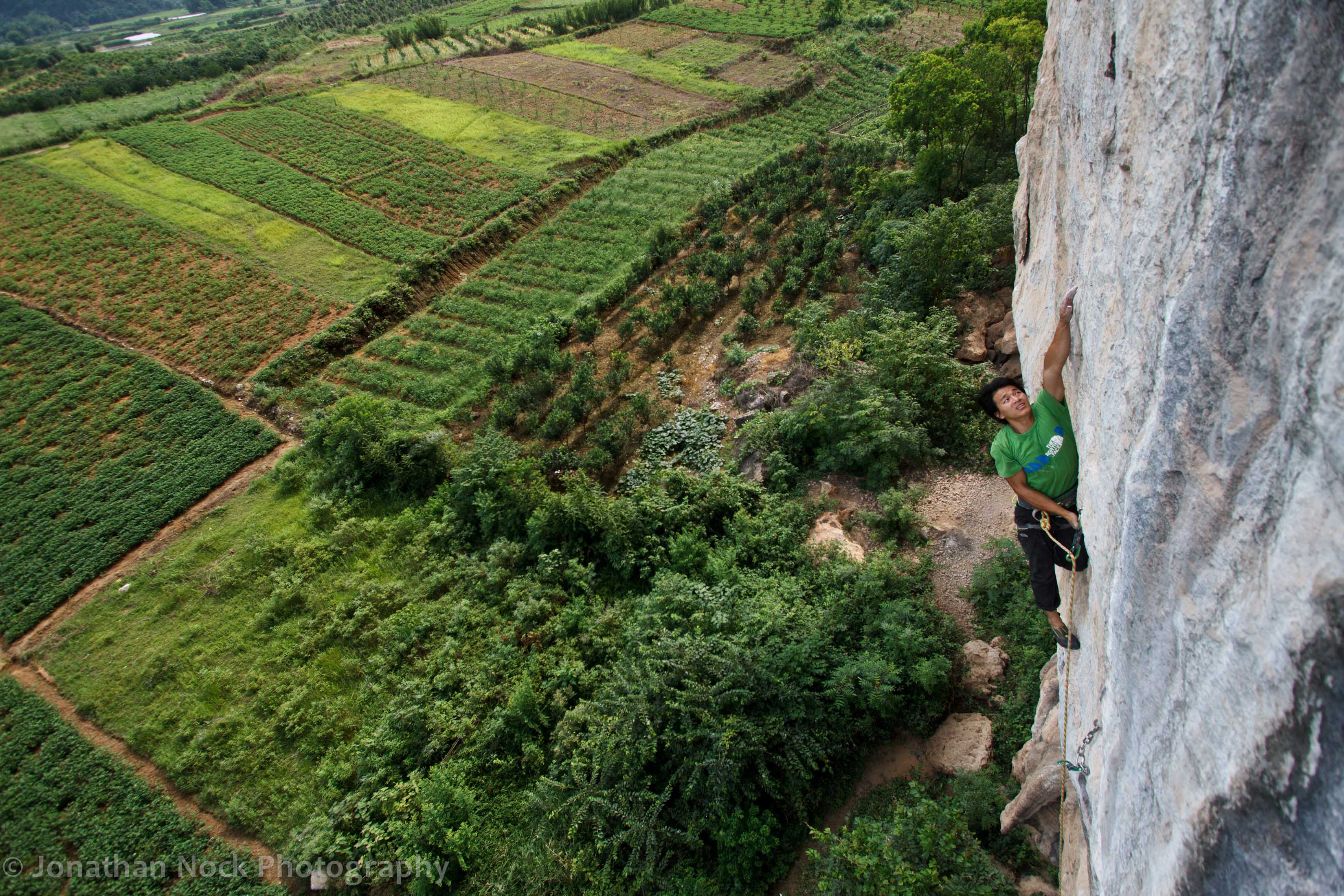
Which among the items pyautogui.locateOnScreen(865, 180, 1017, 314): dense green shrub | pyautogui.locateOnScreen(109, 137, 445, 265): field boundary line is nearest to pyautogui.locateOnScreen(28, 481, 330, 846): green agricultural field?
pyautogui.locateOnScreen(109, 137, 445, 265): field boundary line

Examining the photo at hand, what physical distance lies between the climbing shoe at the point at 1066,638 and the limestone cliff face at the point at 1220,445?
147 centimetres

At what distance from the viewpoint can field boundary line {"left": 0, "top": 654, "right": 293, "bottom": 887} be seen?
13.1 meters

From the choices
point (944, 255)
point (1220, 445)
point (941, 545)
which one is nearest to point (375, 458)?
point (941, 545)

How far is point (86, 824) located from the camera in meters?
13.8

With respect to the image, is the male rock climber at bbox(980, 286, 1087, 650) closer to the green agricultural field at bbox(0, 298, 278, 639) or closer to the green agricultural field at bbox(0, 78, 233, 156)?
the green agricultural field at bbox(0, 298, 278, 639)

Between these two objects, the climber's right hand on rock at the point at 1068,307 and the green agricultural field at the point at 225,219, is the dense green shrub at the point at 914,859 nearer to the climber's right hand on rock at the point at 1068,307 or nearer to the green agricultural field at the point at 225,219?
the climber's right hand on rock at the point at 1068,307

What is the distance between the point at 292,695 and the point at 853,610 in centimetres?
1255

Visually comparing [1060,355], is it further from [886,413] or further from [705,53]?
[705,53]

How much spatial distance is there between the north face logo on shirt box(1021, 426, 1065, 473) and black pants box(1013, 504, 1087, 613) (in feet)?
1.50

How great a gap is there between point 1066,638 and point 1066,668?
0.58 meters

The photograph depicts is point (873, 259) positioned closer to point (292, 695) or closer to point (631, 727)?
point (631, 727)

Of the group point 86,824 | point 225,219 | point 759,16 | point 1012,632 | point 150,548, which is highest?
point 759,16

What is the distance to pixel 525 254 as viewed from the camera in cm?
3028

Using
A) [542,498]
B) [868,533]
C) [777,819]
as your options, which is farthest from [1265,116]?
[542,498]
